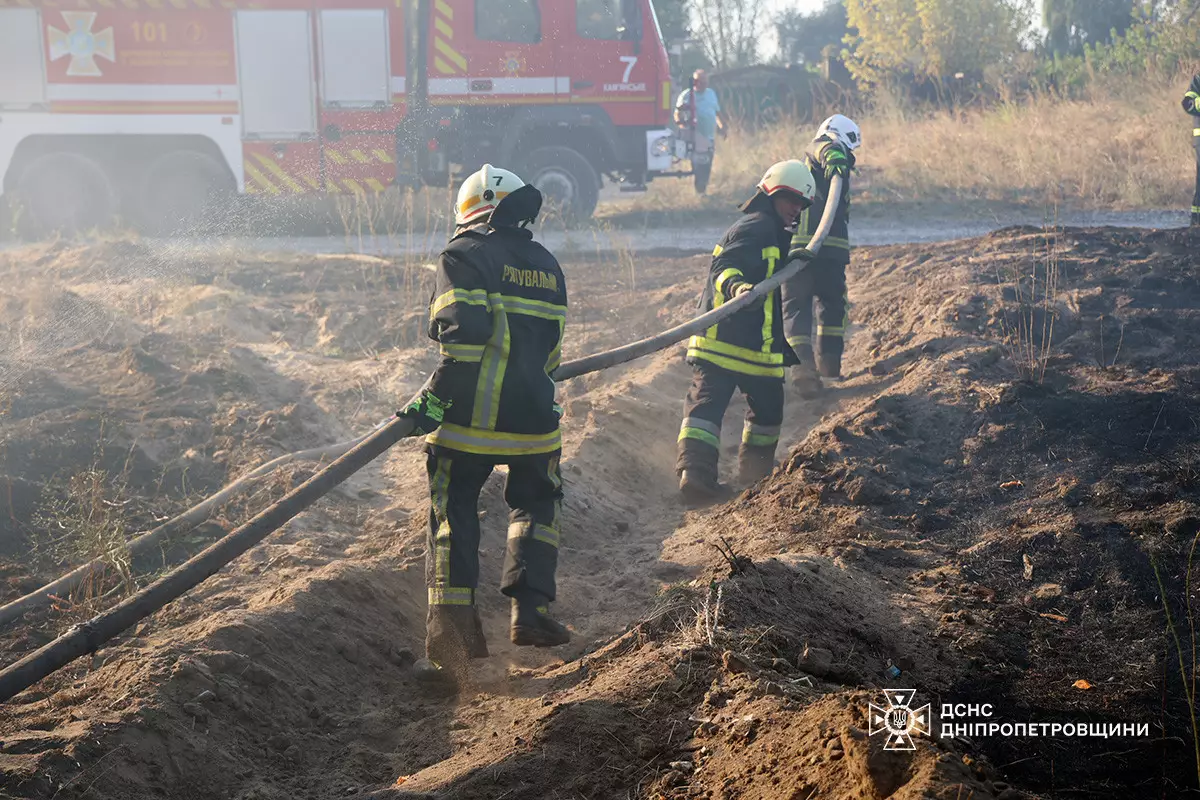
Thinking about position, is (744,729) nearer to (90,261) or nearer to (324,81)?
(90,261)

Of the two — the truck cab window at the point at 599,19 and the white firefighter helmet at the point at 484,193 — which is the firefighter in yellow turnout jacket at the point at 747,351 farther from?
the truck cab window at the point at 599,19

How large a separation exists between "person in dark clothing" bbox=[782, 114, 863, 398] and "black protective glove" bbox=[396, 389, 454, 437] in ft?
12.7

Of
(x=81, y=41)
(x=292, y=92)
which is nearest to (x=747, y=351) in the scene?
(x=292, y=92)

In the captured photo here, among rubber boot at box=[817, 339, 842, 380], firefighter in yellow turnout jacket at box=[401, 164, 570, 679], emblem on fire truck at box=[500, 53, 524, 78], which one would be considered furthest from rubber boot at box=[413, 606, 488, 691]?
emblem on fire truck at box=[500, 53, 524, 78]

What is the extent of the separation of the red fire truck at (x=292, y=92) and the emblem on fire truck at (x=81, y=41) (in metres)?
0.02

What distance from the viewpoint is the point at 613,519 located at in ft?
20.4

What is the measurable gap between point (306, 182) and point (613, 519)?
384 inches

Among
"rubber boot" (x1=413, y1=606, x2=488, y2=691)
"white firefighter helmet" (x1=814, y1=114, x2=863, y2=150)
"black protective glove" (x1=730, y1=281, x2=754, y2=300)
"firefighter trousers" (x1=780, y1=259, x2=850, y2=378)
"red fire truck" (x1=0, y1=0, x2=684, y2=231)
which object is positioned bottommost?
"rubber boot" (x1=413, y1=606, x2=488, y2=691)

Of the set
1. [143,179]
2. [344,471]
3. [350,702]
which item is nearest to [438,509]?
[344,471]

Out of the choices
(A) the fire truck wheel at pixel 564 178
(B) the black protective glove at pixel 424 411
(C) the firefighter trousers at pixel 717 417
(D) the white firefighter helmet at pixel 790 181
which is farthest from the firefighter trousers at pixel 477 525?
(A) the fire truck wheel at pixel 564 178

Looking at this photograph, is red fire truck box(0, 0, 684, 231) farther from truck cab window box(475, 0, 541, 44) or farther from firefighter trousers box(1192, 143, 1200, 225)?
firefighter trousers box(1192, 143, 1200, 225)

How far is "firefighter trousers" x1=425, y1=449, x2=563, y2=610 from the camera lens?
14.5 feet

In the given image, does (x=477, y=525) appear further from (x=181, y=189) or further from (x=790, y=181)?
(x=181, y=189)

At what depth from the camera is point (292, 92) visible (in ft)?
47.0
